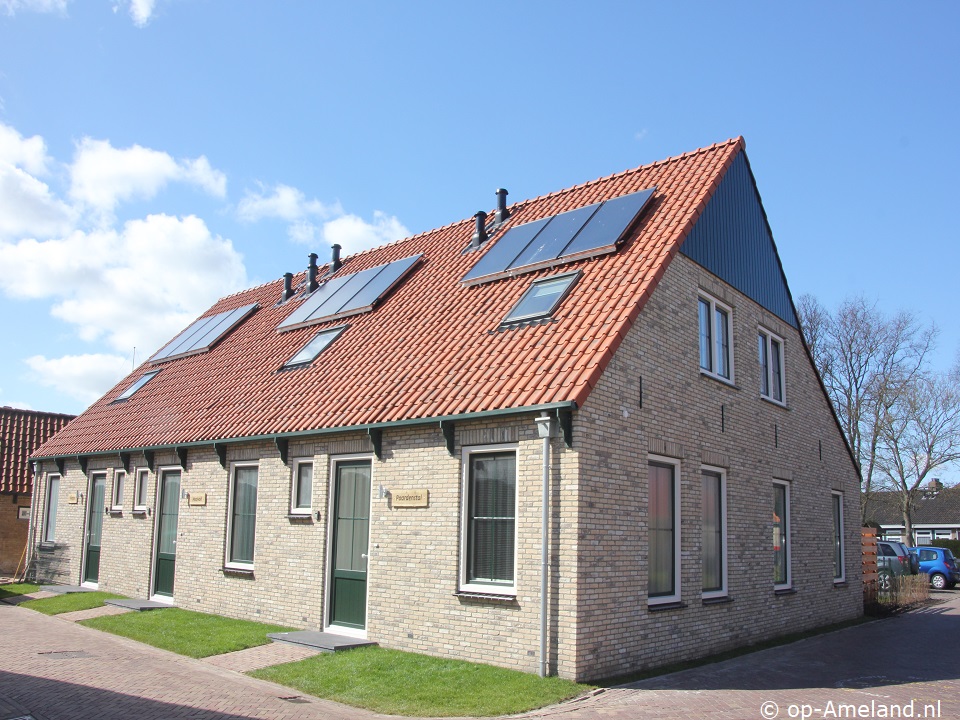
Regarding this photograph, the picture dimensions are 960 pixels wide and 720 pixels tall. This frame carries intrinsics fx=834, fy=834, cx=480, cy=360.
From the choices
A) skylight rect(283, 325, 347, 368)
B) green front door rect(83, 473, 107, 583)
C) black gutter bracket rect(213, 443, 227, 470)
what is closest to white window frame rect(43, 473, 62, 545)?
green front door rect(83, 473, 107, 583)

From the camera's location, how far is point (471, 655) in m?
10.4

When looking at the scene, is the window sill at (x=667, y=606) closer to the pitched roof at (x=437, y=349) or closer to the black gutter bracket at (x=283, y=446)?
the pitched roof at (x=437, y=349)

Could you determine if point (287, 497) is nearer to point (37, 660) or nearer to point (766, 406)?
point (37, 660)

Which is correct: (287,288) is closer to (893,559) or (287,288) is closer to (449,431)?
(449,431)

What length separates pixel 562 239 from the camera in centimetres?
1358

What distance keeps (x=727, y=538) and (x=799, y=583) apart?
11.5 feet

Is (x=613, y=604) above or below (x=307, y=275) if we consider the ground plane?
below

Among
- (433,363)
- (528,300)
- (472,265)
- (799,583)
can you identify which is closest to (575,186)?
(472,265)

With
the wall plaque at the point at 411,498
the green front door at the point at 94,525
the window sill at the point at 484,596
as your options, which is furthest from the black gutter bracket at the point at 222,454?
the window sill at the point at 484,596

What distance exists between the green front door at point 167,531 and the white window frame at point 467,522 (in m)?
8.10

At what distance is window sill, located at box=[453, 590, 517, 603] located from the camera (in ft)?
33.2

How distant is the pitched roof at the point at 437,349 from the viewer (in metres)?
10.9

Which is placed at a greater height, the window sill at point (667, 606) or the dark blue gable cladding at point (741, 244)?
the dark blue gable cladding at point (741, 244)

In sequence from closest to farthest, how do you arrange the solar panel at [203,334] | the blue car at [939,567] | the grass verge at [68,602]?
the grass verge at [68,602] < the solar panel at [203,334] < the blue car at [939,567]
